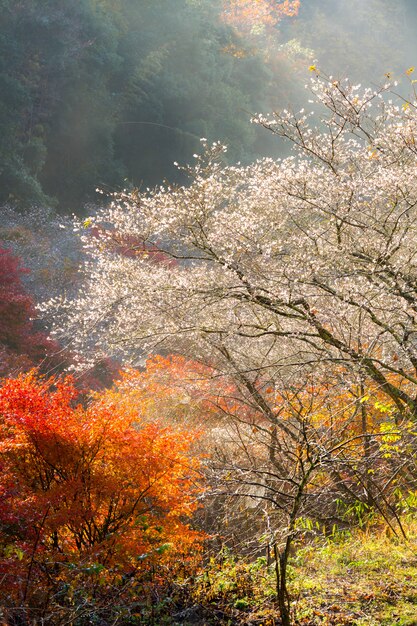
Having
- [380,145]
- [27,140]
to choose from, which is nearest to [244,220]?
[380,145]

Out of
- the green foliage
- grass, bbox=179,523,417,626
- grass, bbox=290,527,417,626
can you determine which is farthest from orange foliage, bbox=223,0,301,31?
grass, bbox=179,523,417,626

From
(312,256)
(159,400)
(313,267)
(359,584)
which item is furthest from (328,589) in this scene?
(159,400)

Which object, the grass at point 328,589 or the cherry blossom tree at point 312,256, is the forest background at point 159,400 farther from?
the cherry blossom tree at point 312,256

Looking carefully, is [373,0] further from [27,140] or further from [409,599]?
[409,599]

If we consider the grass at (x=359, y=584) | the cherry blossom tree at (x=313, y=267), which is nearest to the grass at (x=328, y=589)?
the grass at (x=359, y=584)

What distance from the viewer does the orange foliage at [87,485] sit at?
5121mm

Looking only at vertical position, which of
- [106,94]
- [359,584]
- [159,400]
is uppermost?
A: [106,94]

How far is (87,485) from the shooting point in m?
5.64

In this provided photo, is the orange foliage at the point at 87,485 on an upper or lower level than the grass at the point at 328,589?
upper

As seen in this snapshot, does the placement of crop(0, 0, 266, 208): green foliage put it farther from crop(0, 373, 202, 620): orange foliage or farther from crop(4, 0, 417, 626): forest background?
crop(0, 373, 202, 620): orange foliage

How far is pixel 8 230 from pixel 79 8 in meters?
9.44

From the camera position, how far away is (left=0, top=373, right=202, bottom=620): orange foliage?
5121 mm

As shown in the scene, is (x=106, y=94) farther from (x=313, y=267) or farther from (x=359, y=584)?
(x=359, y=584)

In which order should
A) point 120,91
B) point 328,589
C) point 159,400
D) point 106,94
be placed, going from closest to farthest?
1. point 328,589
2. point 159,400
3. point 106,94
4. point 120,91
